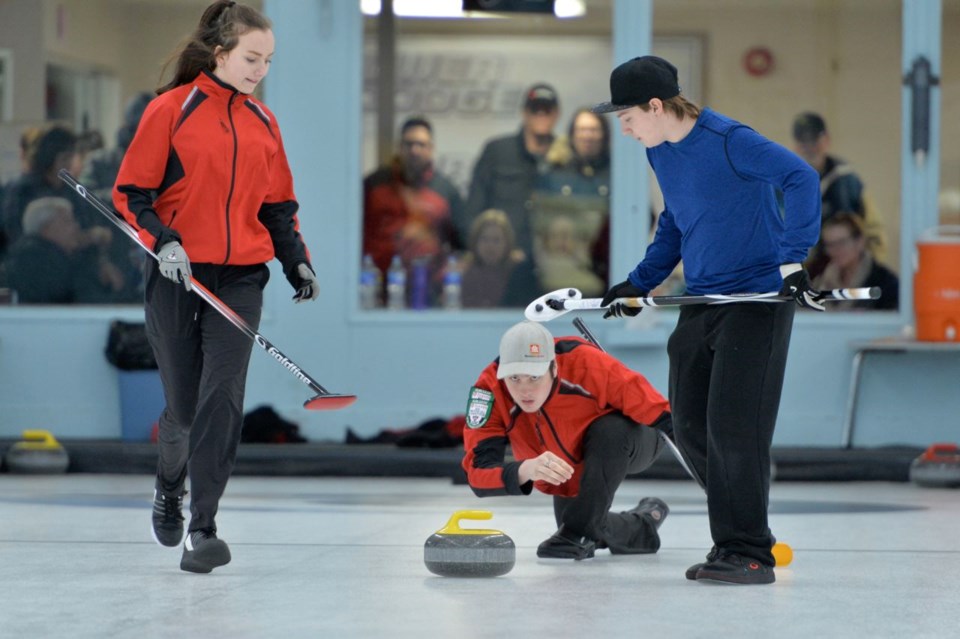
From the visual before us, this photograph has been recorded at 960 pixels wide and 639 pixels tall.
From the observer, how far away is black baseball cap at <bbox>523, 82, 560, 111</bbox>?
33.2 feet

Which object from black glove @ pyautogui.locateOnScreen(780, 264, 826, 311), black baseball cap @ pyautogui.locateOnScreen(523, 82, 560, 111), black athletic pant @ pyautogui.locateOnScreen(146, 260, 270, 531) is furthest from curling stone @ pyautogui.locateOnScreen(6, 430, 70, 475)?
black glove @ pyautogui.locateOnScreen(780, 264, 826, 311)

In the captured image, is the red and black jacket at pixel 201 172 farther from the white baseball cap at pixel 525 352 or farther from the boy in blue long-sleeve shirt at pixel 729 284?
the boy in blue long-sleeve shirt at pixel 729 284

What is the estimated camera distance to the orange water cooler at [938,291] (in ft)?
30.3

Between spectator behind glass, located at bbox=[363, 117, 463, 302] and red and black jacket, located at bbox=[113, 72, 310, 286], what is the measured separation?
481 centimetres

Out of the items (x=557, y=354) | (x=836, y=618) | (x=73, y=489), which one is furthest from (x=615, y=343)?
(x=836, y=618)

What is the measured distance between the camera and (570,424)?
5.45m

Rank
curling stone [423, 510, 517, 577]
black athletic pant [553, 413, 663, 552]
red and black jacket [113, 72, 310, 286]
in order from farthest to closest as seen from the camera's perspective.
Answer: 1. black athletic pant [553, 413, 663, 552]
2. red and black jacket [113, 72, 310, 286]
3. curling stone [423, 510, 517, 577]

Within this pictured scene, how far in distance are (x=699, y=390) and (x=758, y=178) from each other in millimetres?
682

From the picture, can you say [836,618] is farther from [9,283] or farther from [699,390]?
[9,283]

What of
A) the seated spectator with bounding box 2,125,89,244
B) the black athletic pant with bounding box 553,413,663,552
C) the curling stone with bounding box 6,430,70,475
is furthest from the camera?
the seated spectator with bounding box 2,125,89,244

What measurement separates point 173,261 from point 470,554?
4.13ft

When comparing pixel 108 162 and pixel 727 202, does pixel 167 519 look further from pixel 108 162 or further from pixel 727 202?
pixel 108 162

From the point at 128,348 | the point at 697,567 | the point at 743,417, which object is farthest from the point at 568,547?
the point at 128,348

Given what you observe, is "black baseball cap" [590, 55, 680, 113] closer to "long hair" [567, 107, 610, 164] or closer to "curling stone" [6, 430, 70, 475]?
"long hair" [567, 107, 610, 164]
